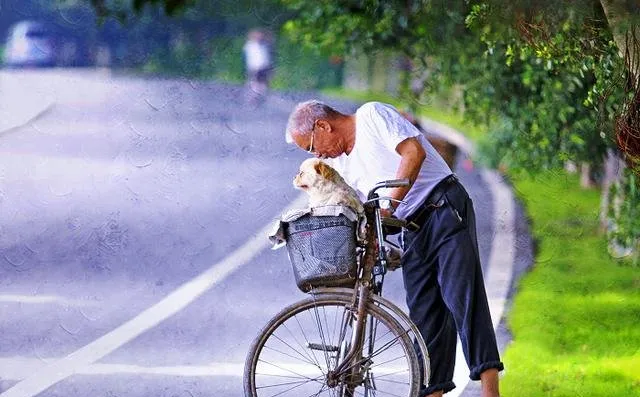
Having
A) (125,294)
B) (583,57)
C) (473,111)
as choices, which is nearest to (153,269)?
(125,294)

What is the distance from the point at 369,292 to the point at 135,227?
5.18 metres

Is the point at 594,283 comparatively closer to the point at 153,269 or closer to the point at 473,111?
the point at 473,111

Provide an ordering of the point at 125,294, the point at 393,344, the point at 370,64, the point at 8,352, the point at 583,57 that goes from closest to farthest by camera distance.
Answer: the point at 393,344, the point at 583,57, the point at 8,352, the point at 125,294, the point at 370,64

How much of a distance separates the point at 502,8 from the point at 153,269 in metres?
4.73

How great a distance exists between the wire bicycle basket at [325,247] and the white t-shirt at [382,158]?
39 cm

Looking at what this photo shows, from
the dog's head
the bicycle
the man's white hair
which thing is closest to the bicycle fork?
the bicycle

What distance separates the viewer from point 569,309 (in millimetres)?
10117

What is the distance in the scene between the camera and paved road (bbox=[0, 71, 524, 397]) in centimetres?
954

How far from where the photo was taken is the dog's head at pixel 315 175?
659 centimetres

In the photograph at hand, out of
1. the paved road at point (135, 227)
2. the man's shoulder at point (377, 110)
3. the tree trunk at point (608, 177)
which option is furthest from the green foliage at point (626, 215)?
the man's shoulder at point (377, 110)

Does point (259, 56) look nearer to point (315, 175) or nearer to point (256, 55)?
point (256, 55)

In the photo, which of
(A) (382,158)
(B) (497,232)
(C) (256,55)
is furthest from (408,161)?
(B) (497,232)

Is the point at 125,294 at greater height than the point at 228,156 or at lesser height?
lesser

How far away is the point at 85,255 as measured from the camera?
10.6 meters
